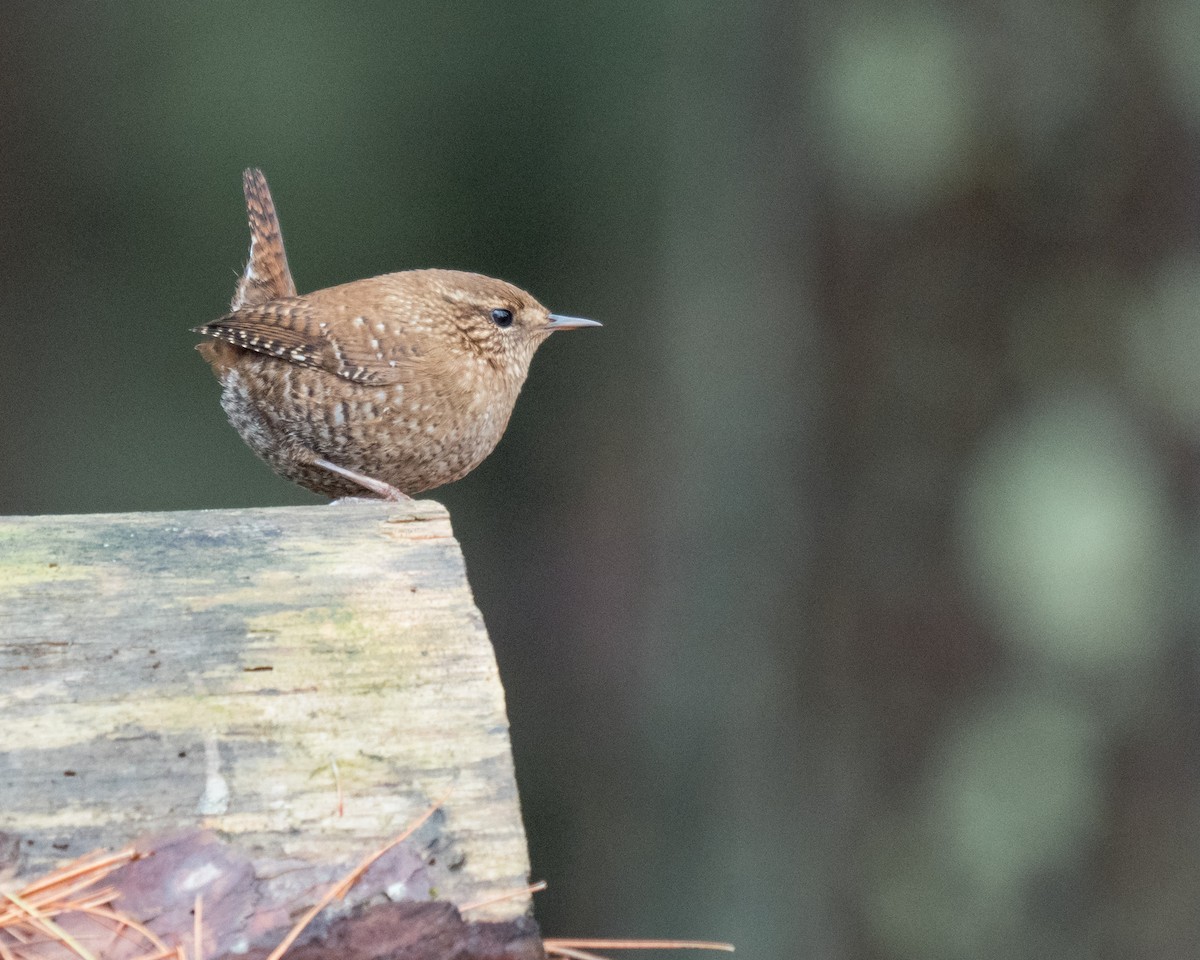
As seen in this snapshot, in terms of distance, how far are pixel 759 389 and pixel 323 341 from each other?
5.66ft

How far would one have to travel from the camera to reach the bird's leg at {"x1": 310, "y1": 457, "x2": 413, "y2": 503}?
333 cm

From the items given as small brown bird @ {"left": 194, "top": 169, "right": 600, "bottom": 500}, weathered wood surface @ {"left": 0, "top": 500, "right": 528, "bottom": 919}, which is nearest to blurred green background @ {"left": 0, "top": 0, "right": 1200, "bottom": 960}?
small brown bird @ {"left": 194, "top": 169, "right": 600, "bottom": 500}

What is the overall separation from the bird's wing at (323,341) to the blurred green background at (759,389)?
1.46 metres

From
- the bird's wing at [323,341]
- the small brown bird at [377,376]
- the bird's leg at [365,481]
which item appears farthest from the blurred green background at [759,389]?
the bird's leg at [365,481]

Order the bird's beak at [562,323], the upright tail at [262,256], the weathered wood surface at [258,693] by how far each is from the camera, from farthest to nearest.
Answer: the upright tail at [262,256], the bird's beak at [562,323], the weathered wood surface at [258,693]

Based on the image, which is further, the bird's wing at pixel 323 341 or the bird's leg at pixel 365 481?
the bird's wing at pixel 323 341

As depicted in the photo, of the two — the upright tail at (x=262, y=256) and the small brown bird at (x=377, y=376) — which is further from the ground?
the upright tail at (x=262, y=256)

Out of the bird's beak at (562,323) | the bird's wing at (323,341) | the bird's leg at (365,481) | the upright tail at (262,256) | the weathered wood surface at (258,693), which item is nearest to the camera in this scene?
the weathered wood surface at (258,693)

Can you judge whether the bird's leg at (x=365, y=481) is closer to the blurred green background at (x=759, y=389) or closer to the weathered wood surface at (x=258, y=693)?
the weathered wood surface at (x=258, y=693)

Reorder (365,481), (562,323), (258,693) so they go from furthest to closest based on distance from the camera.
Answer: (562,323), (365,481), (258,693)

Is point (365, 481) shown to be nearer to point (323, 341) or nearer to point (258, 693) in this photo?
point (323, 341)

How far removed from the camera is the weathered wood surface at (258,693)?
5.34ft

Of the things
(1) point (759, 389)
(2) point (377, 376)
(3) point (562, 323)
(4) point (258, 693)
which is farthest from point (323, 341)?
(4) point (258, 693)

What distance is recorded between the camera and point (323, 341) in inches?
140
